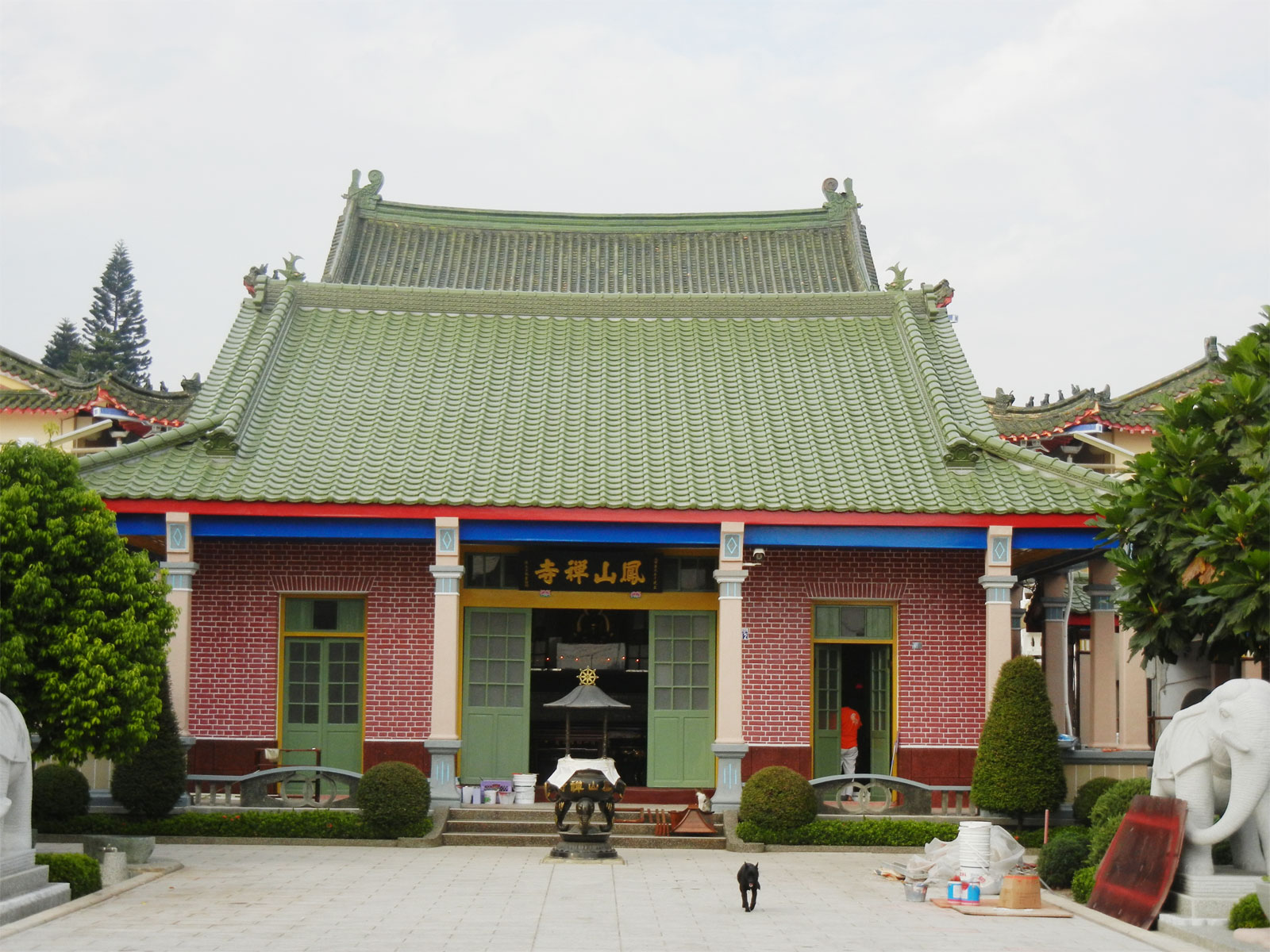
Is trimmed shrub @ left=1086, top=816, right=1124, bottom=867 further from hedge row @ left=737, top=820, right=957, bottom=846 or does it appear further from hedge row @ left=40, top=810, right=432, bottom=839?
hedge row @ left=40, top=810, right=432, bottom=839

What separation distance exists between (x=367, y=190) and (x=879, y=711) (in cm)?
1633

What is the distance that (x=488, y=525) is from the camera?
17.5m

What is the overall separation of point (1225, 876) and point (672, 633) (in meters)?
8.87


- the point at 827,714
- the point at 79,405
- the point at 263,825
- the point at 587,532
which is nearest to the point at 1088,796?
the point at 827,714

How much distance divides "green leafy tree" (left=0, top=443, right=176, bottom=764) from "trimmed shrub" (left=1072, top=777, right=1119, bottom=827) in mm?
9606

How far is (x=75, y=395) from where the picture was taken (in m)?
28.4

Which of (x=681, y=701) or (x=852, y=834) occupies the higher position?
(x=681, y=701)

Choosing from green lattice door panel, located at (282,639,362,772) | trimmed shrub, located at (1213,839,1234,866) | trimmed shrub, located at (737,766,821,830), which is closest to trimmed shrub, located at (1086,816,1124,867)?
trimmed shrub, located at (1213,839,1234,866)

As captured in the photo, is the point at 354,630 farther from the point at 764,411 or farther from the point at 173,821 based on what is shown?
the point at 764,411

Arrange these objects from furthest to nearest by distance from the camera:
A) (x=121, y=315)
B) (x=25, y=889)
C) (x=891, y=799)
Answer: (x=121, y=315)
(x=891, y=799)
(x=25, y=889)

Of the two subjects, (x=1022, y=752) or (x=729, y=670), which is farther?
(x=729, y=670)

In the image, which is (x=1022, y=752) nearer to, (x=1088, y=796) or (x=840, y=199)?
(x=1088, y=796)

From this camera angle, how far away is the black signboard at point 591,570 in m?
18.9

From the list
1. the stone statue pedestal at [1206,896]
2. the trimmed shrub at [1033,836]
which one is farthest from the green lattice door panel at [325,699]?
the stone statue pedestal at [1206,896]
